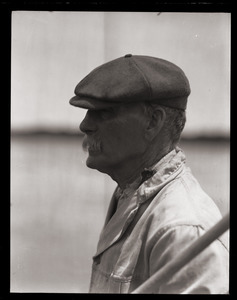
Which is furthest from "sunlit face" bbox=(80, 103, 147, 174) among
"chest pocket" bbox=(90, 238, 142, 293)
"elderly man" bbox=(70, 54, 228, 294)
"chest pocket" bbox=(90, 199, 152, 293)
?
"chest pocket" bbox=(90, 238, 142, 293)

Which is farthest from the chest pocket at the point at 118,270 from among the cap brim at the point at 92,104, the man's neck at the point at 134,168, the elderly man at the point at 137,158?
the cap brim at the point at 92,104

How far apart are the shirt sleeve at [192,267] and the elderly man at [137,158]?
0.17 feet

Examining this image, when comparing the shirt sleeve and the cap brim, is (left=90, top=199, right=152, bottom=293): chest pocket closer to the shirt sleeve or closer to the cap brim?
the shirt sleeve

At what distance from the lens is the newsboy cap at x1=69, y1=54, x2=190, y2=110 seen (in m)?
4.02

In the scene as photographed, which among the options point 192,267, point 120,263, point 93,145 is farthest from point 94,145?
point 192,267

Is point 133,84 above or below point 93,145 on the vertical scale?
above

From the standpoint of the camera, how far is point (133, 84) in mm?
4023

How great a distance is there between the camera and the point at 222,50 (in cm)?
432

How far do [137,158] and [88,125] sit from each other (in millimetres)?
229

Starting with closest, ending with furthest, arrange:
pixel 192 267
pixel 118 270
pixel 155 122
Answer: pixel 192 267 → pixel 118 270 → pixel 155 122

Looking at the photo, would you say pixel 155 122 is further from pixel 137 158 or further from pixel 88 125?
pixel 88 125

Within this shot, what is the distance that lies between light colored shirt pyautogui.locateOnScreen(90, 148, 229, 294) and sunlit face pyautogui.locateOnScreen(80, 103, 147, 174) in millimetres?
115
